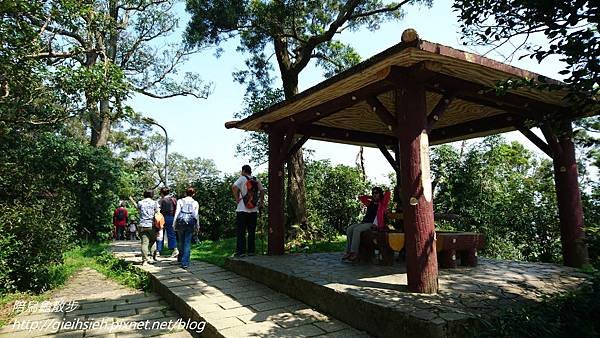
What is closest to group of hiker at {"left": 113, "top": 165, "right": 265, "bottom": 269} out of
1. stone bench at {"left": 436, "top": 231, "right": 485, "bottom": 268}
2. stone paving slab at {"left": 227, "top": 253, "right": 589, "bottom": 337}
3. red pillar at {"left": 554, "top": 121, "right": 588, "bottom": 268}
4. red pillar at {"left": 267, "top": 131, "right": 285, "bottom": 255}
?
red pillar at {"left": 267, "top": 131, "right": 285, "bottom": 255}

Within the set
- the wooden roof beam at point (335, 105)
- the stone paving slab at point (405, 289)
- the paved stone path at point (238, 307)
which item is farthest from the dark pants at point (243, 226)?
Answer: the wooden roof beam at point (335, 105)

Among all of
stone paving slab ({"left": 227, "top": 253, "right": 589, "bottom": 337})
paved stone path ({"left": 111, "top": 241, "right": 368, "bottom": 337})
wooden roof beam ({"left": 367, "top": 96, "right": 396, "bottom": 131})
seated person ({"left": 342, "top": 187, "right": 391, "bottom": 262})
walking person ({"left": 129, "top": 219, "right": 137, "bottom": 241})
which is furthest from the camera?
walking person ({"left": 129, "top": 219, "right": 137, "bottom": 241})

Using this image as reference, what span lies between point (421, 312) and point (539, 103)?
14.2 ft

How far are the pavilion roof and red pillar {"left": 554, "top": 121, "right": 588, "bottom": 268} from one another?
785mm

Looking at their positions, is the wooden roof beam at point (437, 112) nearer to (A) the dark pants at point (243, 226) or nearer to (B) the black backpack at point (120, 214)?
(A) the dark pants at point (243, 226)

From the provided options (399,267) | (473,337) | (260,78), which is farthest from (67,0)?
(473,337)

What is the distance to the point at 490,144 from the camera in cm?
1037

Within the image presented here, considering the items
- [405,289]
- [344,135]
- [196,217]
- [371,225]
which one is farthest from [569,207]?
[196,217]

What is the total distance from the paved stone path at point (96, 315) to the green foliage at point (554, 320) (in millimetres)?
3224

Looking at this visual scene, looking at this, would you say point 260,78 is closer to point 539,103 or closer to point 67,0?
point 67,0

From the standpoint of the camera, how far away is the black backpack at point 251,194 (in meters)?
6.54

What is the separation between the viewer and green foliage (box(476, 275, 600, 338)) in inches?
109

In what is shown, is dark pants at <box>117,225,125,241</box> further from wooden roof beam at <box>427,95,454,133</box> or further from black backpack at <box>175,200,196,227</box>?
wooden roof beam at <box>427,95,454,133</box>

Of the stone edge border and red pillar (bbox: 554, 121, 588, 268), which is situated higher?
red pillar (bbox: 554, 121, 588, 268)
